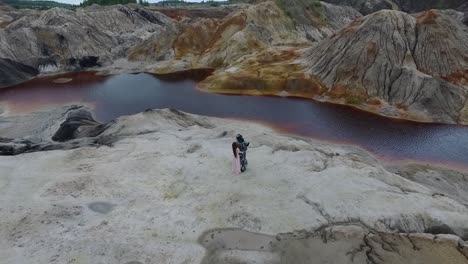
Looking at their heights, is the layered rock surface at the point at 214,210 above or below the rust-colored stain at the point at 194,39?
below

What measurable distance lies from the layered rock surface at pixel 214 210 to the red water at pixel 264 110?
12.1 metres

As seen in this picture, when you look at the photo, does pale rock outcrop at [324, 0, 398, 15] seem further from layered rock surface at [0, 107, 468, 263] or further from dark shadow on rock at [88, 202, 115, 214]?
dark shadow on rock at [88, 202, 115, 214]

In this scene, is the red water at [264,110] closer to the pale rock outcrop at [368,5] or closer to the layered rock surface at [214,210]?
the layered rock surface at [214,210]

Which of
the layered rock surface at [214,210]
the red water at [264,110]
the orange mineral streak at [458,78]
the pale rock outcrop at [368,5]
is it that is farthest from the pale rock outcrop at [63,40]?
the pale rock outcrop at [368,5]

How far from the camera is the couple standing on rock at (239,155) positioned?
897 inches

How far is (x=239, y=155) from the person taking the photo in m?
23.0

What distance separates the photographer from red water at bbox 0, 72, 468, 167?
39.6 metres

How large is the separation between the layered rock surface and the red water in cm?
1207

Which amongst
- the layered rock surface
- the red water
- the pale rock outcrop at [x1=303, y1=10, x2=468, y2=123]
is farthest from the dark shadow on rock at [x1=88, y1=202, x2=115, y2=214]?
the pale rock outcrop at [x1=303, y1=10, x2=468, y2=123]

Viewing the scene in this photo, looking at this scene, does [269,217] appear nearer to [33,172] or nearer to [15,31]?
[33,172]

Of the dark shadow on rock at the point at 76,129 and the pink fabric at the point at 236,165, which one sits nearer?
the pink fabric at the point at 236,165

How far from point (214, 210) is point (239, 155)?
4587 mm

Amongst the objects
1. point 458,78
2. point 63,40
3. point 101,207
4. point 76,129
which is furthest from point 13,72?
point 458,78

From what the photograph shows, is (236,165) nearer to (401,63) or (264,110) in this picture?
(264,110)
